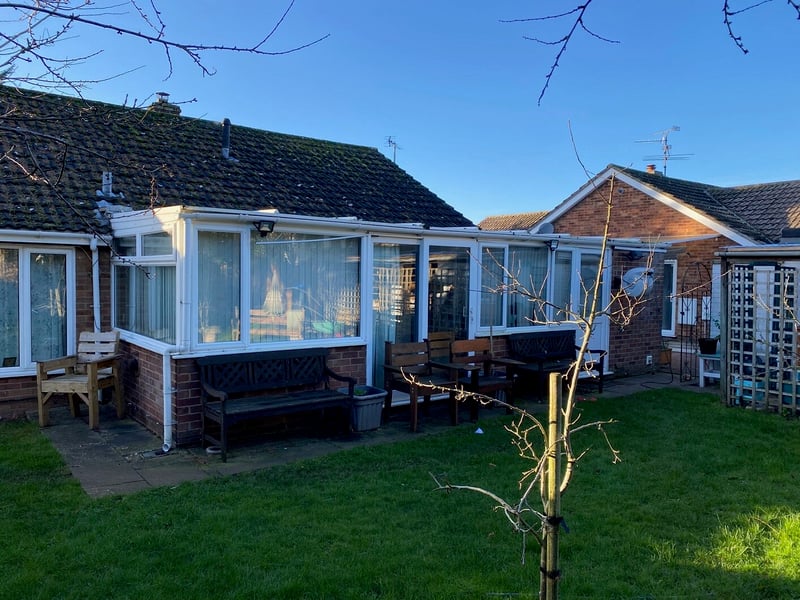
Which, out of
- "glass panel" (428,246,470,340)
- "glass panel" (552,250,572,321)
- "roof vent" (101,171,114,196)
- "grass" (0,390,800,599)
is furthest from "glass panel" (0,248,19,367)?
"glass panel" (552,250,572,321)

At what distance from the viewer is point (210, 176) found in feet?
35.7

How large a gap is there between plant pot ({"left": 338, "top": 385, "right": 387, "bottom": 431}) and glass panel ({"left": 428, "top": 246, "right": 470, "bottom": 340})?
77.6 inches

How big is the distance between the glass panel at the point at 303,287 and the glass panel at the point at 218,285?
0.68 feet

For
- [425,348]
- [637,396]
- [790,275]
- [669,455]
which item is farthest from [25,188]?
[790,275]

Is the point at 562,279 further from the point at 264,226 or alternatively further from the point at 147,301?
the point at 147,301

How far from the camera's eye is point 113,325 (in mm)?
8914

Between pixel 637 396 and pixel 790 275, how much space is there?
2773mm

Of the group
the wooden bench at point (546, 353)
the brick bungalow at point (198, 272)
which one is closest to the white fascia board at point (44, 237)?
the brick bungalow at point (198, 272)

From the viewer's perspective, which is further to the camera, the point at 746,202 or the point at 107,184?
the point at 746,202

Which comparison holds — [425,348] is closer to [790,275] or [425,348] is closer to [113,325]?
[113,325]

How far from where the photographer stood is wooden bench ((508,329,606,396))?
9.45 meters

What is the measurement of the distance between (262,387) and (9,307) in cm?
376

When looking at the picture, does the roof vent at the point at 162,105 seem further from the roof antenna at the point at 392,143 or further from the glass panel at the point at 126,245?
the roof antenna at the point at 392,143

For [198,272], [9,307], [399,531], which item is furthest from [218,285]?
[399,531]
